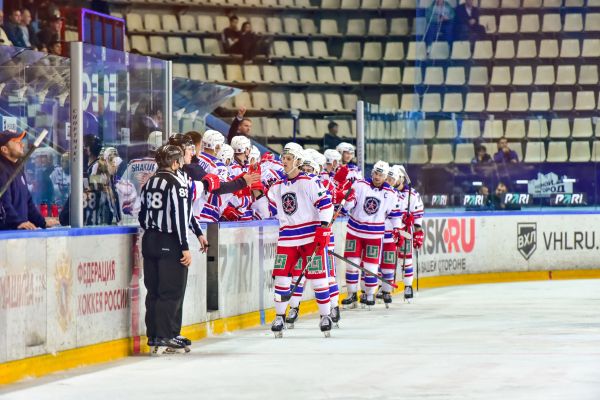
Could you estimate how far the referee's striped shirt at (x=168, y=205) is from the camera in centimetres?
992

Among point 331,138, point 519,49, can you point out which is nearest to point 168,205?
point 331,138

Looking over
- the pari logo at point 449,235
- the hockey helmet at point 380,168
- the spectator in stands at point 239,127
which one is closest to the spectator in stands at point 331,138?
the spectator in stands at point 239,127

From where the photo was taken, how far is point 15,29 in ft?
60.9

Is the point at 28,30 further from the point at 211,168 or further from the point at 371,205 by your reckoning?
the point at 211,168

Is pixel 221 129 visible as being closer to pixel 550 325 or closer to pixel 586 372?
pixel 550 325

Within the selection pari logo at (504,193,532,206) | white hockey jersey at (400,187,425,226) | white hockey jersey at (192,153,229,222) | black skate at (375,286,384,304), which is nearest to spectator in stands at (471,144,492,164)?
pari logo at (504,193,532,206)

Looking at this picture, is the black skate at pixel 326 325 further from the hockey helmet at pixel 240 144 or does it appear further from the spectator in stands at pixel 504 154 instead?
the spectator in stands at pixel 504 154

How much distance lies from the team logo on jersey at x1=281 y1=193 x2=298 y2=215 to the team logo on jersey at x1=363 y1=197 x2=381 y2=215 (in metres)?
3.25

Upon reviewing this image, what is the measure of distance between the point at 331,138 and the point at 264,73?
7.01 m

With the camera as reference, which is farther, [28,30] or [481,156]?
[481,156]

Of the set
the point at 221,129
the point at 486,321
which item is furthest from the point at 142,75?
the point at 221,129

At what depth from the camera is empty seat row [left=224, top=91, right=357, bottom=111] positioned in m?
24.0

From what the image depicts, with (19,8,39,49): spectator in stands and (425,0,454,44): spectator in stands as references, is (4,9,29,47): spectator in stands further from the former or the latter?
(425,0,454,44): spectator in stands

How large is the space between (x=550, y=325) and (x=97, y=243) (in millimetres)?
4691
